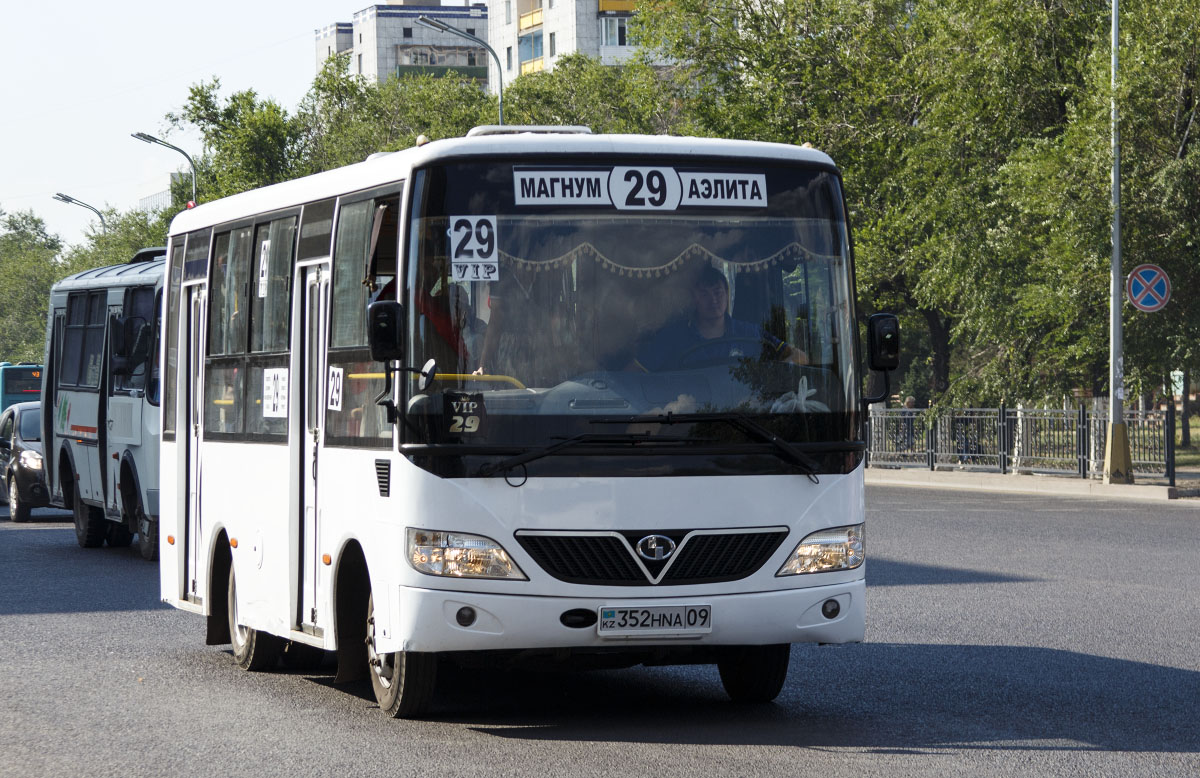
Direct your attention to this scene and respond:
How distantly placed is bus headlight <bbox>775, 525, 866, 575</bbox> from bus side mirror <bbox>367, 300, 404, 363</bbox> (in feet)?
6.57

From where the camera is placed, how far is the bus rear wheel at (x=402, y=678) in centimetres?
873

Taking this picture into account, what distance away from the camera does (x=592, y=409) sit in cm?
841

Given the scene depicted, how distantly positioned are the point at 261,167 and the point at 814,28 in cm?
3785

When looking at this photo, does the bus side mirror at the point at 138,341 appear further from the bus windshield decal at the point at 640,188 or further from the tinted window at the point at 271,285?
the bus windshield decal at the point at 640,188

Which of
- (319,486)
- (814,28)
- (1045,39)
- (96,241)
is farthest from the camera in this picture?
(96,241)

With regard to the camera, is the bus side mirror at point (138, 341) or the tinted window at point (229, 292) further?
the bus side mirror at point (138, 341)

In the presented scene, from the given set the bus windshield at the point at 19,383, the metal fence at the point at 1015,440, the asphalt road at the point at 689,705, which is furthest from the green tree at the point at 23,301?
the asphalt road at the point at 689,705

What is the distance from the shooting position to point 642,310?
28.3 ft

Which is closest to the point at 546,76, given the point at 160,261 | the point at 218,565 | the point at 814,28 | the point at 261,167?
the point at 261,167

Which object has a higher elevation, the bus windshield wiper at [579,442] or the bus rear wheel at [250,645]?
the bus windshield wiper at [579,442]

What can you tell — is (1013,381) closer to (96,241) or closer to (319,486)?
(319,486)

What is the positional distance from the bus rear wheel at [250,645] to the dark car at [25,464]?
16082 mm

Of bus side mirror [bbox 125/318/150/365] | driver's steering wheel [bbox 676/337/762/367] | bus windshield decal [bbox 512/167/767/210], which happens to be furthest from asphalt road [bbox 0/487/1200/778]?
bus side mirror [bbox 125/318/150/365]

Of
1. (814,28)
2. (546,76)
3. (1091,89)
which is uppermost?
(546,76)
